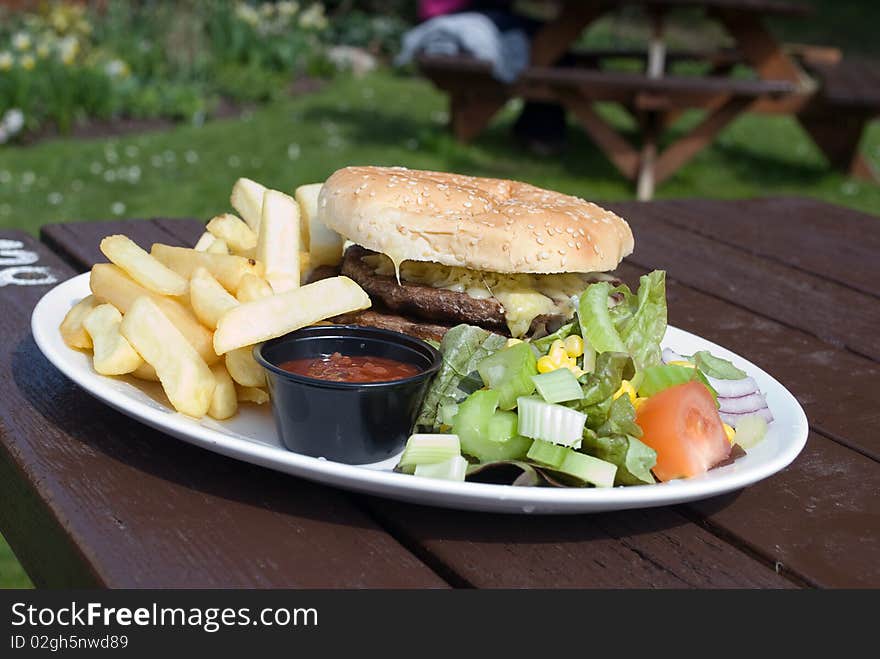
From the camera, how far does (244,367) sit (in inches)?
71.4

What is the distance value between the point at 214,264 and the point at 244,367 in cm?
24

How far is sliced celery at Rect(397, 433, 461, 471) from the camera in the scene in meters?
1.58

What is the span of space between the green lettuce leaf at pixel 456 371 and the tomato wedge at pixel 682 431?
0.31 metres

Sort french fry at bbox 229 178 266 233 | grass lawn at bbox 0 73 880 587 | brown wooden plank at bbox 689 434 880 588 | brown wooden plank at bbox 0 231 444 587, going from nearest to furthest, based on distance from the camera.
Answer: brown wooden plank at bbox 0 231 444 587 → brown wooden plank at bbox 689 434 880 588 → french fry at bbox 229 178 266 233 → grass lawn at bbox 0 73 880 587

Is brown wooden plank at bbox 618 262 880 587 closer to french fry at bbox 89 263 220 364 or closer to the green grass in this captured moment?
french fry at bbox 89 263 220 364

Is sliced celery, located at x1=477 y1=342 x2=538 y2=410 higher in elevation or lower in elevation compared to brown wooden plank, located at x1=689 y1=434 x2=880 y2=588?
higher

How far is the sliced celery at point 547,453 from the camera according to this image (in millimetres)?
1564

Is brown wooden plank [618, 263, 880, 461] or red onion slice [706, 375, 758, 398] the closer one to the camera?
red onion slice [706, 375, 758, 398]

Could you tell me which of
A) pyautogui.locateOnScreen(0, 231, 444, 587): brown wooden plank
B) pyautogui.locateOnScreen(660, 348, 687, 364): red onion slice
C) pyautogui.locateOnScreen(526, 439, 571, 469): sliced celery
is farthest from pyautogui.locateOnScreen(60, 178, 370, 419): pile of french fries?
pyautogui.locateOnScreen(660, 348, 687, 364): red onion slice

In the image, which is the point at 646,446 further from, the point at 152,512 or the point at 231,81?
the point at 231,81

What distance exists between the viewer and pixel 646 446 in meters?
1.61

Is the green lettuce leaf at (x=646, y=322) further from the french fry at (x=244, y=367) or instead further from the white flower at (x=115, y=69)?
the white flower at (x=115, y=69)

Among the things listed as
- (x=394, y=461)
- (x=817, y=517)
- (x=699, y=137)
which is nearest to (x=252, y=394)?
(x=394, y=461)

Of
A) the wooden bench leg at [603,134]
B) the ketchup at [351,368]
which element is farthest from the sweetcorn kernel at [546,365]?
the wooden bench leg at [603,134]
